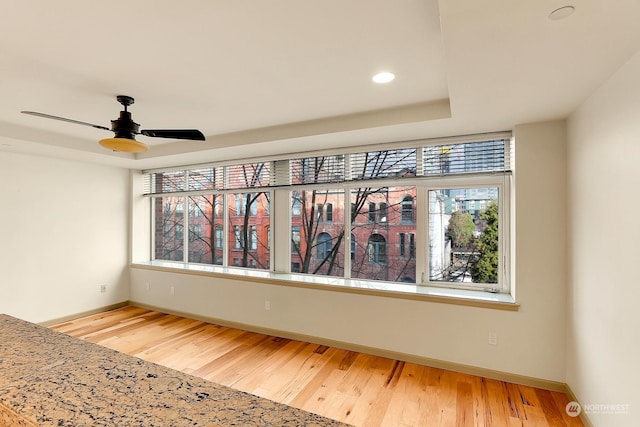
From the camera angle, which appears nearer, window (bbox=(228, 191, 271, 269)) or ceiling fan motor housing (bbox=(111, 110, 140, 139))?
ceiling fan motor housing (bbox=(111, 110, 140, 139))

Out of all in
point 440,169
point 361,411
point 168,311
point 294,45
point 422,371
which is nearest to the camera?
point 294,45

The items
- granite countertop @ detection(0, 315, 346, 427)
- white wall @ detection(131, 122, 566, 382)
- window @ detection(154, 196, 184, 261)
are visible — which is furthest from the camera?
window @ detection(154, 196, 184, 261)

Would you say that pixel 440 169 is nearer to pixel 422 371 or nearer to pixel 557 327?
pixel 557 327

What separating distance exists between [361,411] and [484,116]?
257 centimetres

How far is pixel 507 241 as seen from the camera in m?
3.08

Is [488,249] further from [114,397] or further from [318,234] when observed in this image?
[114,397]

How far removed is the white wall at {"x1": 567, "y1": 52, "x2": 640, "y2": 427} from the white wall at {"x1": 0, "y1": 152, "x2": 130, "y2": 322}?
597cm

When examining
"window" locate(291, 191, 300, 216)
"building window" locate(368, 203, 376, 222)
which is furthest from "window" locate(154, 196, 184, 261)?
"building window" locate(368, 203, 376, 222)

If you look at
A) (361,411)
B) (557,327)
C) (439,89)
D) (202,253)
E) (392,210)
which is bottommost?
(361,411)

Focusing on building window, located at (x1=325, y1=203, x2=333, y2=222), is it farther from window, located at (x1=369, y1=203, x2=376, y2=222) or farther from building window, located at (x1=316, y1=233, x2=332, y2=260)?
window, located at (x1=369, y1=203, x2=376, y2=222)

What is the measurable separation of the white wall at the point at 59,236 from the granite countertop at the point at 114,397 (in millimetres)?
4155

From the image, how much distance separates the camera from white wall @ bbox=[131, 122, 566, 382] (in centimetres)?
265

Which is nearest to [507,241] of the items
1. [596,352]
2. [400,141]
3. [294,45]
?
[596,352]

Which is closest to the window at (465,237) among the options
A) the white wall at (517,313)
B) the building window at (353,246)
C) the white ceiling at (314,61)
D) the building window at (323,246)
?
the white wall at (517,313)
